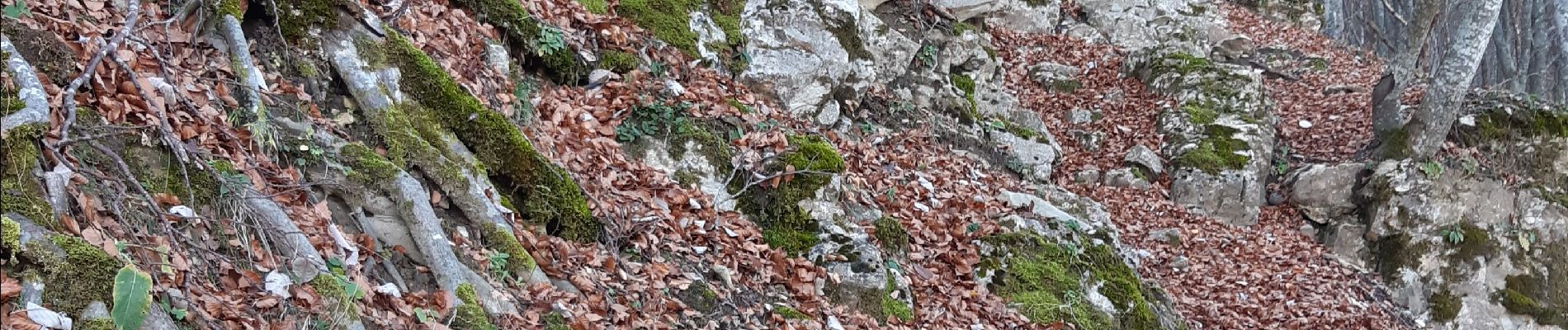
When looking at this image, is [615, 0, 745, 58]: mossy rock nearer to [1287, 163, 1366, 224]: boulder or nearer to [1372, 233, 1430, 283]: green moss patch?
[1287, 163, 1366, 224]: boulder

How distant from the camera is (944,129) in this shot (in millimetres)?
9328

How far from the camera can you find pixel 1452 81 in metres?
9.66

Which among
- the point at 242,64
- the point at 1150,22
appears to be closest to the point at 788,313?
the point at 242,64

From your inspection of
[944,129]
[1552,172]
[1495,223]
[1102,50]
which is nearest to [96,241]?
[944,129]

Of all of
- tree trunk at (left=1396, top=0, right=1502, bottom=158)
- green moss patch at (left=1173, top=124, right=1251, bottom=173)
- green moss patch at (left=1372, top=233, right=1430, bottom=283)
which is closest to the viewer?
tree trunk at (left=1396, top=0, right=1502, bottom=158)

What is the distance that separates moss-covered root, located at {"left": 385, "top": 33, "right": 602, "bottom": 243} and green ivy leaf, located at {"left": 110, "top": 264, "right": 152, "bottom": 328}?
2421 millimetres

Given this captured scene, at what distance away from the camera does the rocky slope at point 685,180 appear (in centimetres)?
327

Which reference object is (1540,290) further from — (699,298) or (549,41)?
(549,41)

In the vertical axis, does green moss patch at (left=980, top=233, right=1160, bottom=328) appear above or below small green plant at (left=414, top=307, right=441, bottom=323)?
below

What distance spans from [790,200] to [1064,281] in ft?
7.11

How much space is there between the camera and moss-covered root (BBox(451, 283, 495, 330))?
3.75 meters

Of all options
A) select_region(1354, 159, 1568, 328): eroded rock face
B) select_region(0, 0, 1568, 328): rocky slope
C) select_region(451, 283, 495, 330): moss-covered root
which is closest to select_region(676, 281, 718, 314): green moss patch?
select_region(0, 0, 1568, 328): rocky slope

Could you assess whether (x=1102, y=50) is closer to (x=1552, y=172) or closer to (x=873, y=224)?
(x=1552, y=172)

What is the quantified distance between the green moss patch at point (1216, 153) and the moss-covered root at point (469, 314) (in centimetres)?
876
